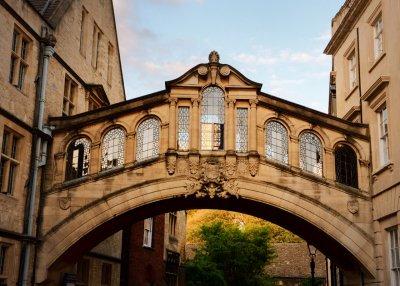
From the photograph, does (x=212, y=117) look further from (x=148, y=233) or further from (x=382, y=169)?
(x=148, y=233)

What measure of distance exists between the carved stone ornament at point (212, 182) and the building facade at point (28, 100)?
454 cm

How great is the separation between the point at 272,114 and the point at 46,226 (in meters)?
7.48

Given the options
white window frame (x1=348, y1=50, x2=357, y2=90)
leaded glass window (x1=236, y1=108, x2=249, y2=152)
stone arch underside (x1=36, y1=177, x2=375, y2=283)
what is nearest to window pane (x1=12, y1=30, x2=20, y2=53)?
stone arch underside (x1=36, y1=177, x2=375, y2=283)

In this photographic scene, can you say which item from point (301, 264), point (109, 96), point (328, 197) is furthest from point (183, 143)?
point (301, 264)

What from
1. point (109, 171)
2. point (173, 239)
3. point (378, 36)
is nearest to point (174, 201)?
point (109, 171)

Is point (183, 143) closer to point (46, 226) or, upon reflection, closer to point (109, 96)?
point (46, 226)

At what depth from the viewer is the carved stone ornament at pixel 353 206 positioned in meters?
16.7

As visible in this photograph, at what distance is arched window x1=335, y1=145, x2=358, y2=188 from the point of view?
681 inches

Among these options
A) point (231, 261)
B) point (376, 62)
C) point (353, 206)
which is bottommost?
point (231, 261)

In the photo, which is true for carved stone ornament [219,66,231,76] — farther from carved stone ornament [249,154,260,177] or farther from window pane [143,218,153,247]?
window pane [143,218,153,247]

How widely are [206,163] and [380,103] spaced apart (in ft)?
17.2

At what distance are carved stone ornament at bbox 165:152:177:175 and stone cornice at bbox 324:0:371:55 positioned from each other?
24.8 feet

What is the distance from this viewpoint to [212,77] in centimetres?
1758

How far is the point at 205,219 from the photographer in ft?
189
